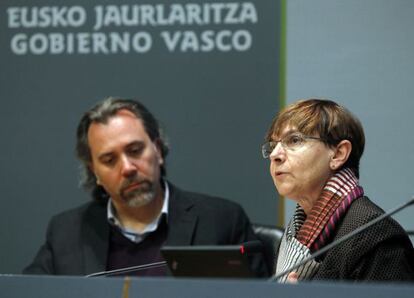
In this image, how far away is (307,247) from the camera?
2.93 meters

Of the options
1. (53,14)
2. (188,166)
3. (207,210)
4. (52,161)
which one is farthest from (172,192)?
(53,14)

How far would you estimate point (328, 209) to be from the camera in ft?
9.64

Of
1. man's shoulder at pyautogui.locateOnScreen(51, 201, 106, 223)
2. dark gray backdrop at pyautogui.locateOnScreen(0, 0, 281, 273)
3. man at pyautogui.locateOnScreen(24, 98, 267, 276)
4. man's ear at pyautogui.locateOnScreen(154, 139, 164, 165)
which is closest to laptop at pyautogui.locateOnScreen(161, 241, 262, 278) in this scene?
man at pyautogui.locateOnScreen(24, 98, 267, 276)

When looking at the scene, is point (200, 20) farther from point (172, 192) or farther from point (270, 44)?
point (172, 192)

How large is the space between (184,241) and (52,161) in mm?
1152

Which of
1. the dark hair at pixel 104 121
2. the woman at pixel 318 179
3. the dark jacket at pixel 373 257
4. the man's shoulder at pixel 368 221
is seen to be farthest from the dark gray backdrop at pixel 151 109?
the dark jacket at pixel 373 257

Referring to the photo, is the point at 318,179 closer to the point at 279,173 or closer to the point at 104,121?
the point at 279,173

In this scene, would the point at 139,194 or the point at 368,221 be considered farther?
the point at 139,194

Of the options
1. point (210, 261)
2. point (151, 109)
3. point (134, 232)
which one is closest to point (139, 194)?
point (134, 232)

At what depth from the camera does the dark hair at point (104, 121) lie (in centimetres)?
423

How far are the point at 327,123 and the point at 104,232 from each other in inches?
55.5

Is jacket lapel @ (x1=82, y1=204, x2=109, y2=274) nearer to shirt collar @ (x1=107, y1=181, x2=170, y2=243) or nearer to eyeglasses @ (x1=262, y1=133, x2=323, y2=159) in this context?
shirt collar @ (x1=107, y1=181, x2=170, y2=243)

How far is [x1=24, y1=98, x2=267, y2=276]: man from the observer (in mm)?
3974

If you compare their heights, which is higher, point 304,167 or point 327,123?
point 327,123
